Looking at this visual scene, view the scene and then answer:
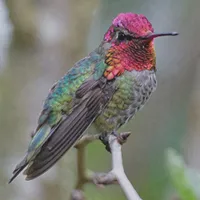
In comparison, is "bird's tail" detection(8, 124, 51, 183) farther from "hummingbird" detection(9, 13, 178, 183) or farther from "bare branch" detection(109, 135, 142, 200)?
"bare branch" detection(109, 135, 142, 200)

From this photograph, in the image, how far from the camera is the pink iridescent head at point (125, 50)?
263 cm

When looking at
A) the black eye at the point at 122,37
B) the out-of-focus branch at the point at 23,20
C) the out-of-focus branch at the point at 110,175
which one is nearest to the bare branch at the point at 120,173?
the out-of-focus branch at the point at 110,175

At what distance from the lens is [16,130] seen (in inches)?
150

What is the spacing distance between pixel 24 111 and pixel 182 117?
1.20 m

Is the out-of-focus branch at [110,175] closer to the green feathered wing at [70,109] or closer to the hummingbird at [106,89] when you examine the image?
the green feathered wing at [70,109]

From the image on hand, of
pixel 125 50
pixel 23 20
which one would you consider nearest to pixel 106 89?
pixel 125 50

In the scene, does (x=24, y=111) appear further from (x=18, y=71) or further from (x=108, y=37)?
(x=108, y=37)

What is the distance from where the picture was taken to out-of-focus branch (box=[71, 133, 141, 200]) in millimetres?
1488

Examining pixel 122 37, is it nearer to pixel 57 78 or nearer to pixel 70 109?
pixel 70 109

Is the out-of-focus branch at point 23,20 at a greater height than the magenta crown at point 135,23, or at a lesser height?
lesser


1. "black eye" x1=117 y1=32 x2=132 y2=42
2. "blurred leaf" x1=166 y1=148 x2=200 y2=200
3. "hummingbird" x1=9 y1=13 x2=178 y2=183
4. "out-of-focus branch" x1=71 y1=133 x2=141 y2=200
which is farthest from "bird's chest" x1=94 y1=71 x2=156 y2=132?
"blurred leaf" x1=166 y1=148 x2=200 y2=200

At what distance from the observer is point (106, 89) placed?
8.90 ft

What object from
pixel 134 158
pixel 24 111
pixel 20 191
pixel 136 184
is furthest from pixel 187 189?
pixel 134 158

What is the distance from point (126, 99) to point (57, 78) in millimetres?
1165
